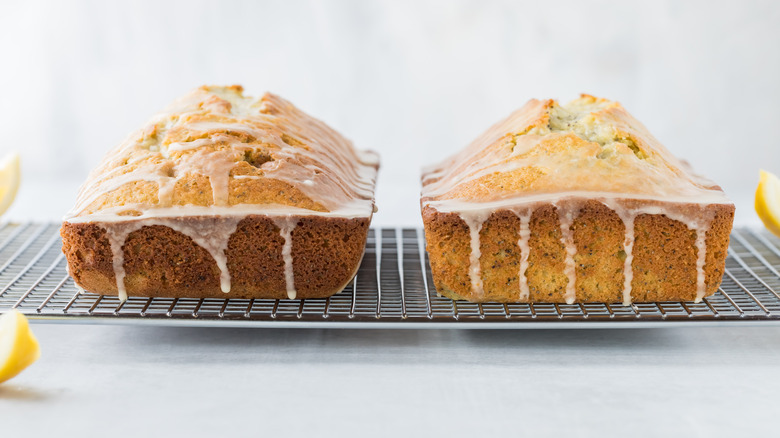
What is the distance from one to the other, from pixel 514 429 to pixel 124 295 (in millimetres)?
1402

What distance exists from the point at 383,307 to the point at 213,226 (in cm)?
64

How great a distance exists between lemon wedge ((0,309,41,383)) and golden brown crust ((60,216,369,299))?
43 cm

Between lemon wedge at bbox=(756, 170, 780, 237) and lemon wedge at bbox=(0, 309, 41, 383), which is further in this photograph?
lemon wedge at bbox=(756, 170, 780, 237)

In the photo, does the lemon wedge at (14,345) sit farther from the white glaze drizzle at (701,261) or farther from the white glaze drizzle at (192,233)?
the white glaze drizzle at (701,261)

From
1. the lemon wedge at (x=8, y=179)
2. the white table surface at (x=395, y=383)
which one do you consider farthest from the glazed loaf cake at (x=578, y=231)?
the lemon wedge at (x=8, y=179)

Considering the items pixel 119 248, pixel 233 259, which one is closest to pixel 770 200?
pixel 233 259

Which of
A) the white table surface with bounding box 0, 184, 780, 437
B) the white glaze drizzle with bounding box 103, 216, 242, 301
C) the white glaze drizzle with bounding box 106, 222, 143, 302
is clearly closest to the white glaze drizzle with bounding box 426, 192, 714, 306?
the white table surface with bounding box 0, 184, 780, 437

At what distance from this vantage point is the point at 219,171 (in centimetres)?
255

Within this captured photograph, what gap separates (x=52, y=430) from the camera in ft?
6.72

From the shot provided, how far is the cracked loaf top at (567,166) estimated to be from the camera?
2.54 metres

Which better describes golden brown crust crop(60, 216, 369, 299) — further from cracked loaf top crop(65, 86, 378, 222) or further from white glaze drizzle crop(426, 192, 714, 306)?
white glaze drizzle crop(426, 192, 714, 306)

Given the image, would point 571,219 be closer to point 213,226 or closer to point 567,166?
point 567,166

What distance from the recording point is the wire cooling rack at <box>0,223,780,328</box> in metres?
2.40

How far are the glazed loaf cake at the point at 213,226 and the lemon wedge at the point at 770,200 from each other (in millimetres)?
1563
